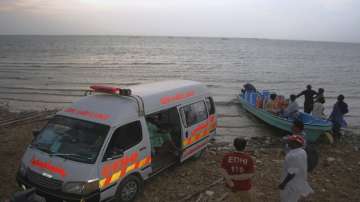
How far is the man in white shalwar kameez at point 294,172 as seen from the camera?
4984mm

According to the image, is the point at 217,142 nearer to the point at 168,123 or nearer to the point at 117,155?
the point at 168,123

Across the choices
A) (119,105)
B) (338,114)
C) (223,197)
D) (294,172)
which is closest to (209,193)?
(223,197)

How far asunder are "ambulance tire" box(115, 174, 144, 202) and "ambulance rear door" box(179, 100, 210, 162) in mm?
1935

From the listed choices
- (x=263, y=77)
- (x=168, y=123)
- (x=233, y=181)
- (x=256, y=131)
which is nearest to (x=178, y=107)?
(x=168, y=123)

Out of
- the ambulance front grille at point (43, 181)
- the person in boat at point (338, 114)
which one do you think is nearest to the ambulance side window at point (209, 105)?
the ambulance front grille at point (43, 181)

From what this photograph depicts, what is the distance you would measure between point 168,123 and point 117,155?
9.50 ft

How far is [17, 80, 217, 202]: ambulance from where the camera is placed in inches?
230

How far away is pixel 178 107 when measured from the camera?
856 cm

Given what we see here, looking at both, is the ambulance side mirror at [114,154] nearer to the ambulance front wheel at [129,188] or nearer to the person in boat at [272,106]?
the ambulance front wheel at [129,188]

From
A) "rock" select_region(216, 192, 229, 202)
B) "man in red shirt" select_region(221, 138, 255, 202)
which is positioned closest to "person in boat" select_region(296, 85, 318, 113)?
"rock" select_region(216, 192, 229, 202)

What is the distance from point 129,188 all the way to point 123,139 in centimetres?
120

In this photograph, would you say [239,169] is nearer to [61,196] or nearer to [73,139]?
[61,196]

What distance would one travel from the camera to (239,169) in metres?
4.99

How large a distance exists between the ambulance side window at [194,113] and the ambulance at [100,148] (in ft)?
0.79
